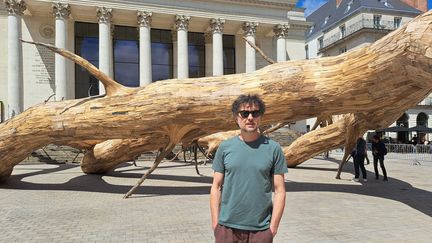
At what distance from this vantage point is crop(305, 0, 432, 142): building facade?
51344 mm

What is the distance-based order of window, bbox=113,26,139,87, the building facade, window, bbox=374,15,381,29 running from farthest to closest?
window, bbox=374,15,381,29
the building facade
window, bbox=113,26,139,87

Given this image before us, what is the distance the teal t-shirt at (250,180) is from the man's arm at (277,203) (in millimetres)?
43

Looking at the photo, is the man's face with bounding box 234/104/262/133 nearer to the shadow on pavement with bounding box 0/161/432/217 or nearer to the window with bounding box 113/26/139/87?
the shadow on pavement with bounding box 0/161/432/217

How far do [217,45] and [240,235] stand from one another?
36647mm

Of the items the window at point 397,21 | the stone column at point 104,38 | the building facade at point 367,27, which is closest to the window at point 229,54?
the stone column at point 104,38

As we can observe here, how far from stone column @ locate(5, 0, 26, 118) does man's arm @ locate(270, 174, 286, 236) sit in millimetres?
34255

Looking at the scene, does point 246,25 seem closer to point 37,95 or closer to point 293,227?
point 37,95

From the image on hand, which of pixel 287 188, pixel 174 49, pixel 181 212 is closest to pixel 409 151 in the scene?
pixel 287 188

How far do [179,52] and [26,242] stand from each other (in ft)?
109

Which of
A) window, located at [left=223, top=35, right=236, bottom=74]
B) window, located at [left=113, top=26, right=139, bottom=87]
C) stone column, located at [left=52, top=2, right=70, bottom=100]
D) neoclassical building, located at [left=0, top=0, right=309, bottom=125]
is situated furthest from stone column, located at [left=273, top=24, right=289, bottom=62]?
stone column, located at [left=52, top=2, right=70, bottom=100]

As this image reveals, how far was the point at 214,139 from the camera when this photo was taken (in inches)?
556

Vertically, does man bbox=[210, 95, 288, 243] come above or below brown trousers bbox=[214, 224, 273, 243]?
above

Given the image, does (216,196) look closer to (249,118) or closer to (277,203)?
(277,203)

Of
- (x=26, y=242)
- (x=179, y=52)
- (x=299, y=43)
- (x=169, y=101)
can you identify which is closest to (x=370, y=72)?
(x=169, y=101)
